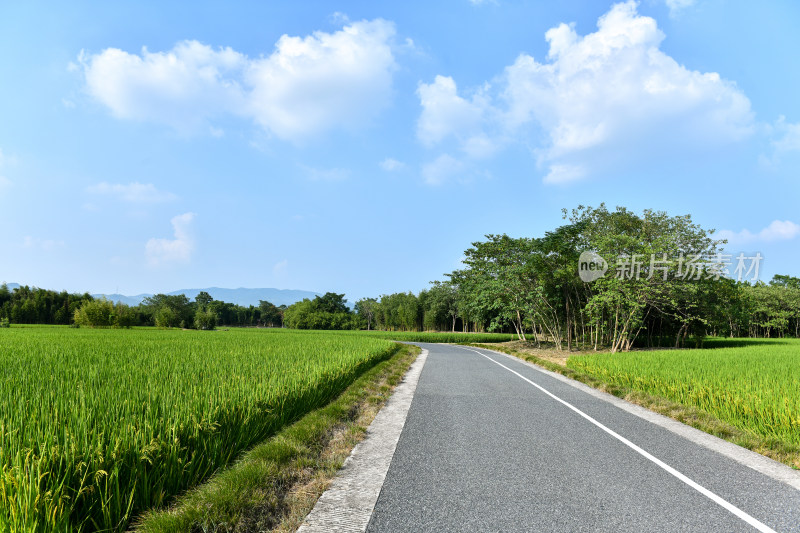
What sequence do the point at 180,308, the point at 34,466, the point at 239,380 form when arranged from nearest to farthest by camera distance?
the point at 34,466
the point at 239,380
the point at 180,308

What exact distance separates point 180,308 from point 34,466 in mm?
125036

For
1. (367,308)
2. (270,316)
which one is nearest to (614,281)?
(367,308)

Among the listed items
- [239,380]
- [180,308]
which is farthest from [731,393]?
[180,308]

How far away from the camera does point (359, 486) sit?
163 inches

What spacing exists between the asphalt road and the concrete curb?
0.40 ft

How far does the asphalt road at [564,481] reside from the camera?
337cm

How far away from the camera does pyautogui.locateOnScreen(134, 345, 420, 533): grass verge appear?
3129 millimetres

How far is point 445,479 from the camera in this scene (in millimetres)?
4223

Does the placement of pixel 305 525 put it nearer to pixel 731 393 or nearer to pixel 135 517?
pixel 135 517

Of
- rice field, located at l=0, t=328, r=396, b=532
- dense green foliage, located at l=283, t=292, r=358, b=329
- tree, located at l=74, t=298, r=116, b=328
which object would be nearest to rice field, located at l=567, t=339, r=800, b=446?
rice field, located at l=0, t=328, r=396, b=532

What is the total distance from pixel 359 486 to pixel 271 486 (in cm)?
86

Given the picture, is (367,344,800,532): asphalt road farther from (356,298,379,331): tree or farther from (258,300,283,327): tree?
(258,300,283,327): tree

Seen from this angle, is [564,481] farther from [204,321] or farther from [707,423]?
[204,321]

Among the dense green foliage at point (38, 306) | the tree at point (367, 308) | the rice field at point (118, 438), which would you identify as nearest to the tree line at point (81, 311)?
the dense green foliage at point (38, 306)
